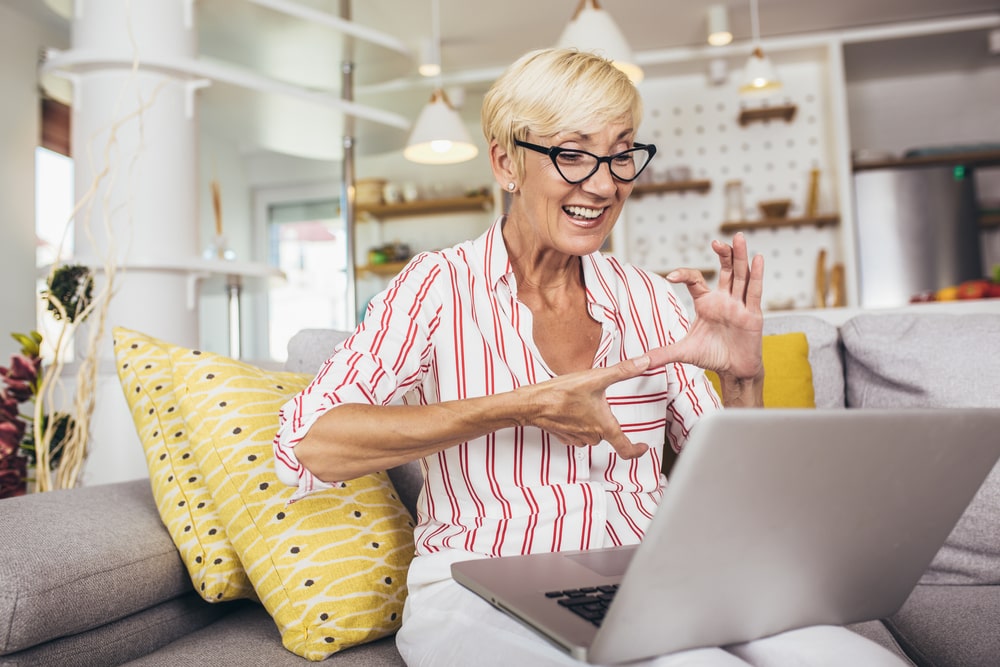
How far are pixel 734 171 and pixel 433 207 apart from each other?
201 centimetres

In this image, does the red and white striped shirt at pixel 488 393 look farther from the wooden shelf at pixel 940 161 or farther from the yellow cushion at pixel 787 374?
the wooden shelf at pixel 940 161

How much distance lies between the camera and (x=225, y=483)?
1.24 m

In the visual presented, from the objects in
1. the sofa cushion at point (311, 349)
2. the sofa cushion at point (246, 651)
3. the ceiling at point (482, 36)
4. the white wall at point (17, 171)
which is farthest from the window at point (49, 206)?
the sofa cushion at point (246, 651)

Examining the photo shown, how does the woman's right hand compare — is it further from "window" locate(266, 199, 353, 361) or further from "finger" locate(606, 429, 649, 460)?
"window" locate(266, 199, 353, 361)

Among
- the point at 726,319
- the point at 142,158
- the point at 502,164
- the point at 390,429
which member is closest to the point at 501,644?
the point at 390,429

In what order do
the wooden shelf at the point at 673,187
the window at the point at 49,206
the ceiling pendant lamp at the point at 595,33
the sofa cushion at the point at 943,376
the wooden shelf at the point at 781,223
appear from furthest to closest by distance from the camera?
1. the wooden shelf at the point at 673,187
2. the wooden shelf at the point at 781,223
3. the window at the point at 49,206
4. the ceiling pendant lamp at the point at 595,33
5. the sofa cushion at the point at 943,376

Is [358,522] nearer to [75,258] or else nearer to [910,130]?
[75,258]

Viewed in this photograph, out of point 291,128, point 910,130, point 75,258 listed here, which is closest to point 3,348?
point 291,128

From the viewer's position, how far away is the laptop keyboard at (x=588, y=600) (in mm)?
802

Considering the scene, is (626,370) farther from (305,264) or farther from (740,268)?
(305,264)

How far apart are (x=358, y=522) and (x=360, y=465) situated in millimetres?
244

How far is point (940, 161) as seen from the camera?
5.10 metres

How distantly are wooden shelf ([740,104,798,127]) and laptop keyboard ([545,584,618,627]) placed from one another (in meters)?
4.80

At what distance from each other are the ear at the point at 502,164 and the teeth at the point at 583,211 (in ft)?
0.34
